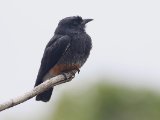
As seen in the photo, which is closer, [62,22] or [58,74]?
[58,74]

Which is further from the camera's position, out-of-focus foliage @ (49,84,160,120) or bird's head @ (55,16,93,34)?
out-of-focus foliage @ (49,84,160,120)

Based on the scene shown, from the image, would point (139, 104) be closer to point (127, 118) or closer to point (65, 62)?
point (127, 118)

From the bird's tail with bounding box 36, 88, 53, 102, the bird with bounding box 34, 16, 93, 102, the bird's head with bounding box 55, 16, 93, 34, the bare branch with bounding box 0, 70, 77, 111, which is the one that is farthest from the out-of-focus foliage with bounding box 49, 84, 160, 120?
the bare branch with bounding box 0, 70, 77, 111

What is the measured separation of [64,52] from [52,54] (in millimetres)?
273

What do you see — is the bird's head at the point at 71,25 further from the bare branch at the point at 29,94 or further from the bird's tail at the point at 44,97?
the bare branch at the point at 29,94

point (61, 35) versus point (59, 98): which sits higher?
point (61, 35)

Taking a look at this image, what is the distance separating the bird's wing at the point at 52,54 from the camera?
511 inches

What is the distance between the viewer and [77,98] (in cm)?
2583

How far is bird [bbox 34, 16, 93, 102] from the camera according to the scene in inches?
500

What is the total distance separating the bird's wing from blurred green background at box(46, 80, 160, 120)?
485 inches

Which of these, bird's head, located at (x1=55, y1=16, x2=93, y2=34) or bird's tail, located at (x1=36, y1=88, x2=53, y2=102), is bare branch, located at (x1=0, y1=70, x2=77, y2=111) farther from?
bird's head, located at (x1=55, y1=16, x2=93, y2=34)

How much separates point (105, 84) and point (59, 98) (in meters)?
1.46

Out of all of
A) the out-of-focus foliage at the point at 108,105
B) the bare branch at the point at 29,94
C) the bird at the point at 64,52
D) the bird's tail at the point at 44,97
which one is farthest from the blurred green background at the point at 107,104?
the bare branch at the point at 29,94

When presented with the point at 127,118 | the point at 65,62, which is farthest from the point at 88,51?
the point at 127,118
